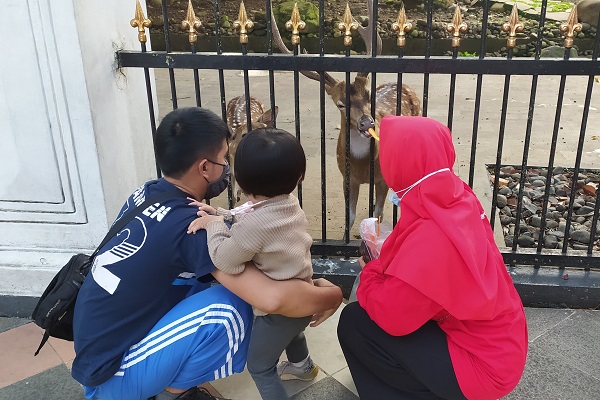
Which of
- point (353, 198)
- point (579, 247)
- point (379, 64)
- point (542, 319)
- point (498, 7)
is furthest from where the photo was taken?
point (498, 7)

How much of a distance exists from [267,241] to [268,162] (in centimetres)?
29

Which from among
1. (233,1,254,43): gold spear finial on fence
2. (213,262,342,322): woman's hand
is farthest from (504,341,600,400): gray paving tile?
(233,1,254,43): gold spear finial on fence

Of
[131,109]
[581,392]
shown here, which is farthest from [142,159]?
[581,392]

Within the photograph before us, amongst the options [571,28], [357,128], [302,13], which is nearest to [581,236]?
[357,128]

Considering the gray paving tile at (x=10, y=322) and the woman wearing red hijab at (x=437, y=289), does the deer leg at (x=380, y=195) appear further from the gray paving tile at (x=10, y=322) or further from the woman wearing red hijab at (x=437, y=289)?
the gray paving tile at (x=10, y=322)

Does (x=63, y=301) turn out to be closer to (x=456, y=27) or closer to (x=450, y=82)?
(x=456, y=27)

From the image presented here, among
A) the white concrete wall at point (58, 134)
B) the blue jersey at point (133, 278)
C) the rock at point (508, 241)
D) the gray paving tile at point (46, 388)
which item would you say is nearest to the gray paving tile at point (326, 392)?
the blue jersey at point (133, 278)

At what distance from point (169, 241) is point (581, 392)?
2.02 m

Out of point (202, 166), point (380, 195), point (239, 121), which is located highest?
point (202, 166)

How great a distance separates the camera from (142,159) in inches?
142

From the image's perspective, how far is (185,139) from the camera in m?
2.13

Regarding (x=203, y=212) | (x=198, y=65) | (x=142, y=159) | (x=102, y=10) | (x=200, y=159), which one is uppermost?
(x=102, y=10)

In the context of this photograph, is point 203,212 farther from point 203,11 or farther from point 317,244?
point 203,11

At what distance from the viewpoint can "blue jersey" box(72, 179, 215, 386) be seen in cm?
208
